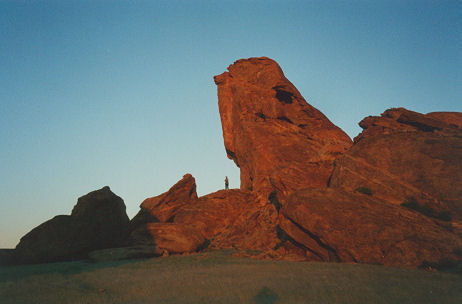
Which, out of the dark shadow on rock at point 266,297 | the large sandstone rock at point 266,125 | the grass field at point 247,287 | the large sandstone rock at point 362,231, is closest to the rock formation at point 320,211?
the large sandstone rock at point 362,231

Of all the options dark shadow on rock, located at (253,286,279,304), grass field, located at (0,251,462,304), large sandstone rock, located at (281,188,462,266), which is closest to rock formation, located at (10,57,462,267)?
large sandstone rock, located at (281,188,462,266)

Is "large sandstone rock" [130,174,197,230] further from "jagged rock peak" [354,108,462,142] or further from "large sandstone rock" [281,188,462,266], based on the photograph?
"jagged rock peak" [354,108,462,142]

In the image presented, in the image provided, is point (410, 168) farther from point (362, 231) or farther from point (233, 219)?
point (233, 219)

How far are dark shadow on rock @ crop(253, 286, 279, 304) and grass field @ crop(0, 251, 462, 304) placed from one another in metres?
0.02

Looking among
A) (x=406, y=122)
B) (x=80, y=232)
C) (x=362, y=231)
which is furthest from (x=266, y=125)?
(x=80, y=232)

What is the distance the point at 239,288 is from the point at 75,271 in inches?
267

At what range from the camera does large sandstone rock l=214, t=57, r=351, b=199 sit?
28.2 metres

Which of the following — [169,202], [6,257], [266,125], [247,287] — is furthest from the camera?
[266,125]

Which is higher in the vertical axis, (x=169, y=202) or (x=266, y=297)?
(x=169, y=202)

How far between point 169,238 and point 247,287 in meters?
10.6

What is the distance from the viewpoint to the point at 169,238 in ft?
57.5

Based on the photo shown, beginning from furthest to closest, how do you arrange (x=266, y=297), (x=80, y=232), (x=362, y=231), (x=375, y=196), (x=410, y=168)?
(x=80, y=232) → (x=410, y=168) → (x=375, y=196) → (x=362, y=231) → (x=266, y=297)

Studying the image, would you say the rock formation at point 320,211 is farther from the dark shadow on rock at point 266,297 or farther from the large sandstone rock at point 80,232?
the dark shadow on rock at point 266,297

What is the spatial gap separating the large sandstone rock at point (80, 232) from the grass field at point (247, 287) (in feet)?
14.5
